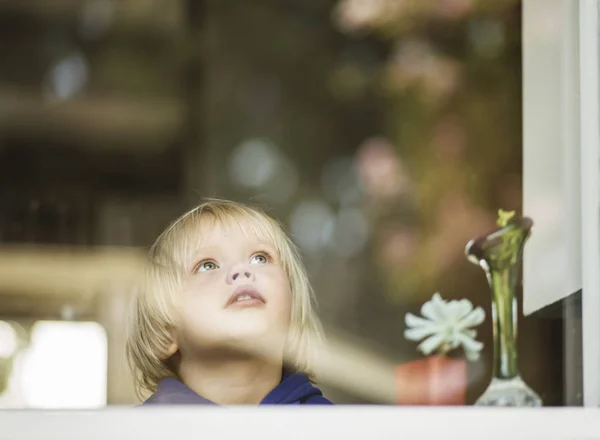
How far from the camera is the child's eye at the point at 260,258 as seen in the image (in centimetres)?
96

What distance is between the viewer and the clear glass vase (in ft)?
3.11

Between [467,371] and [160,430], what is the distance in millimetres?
409

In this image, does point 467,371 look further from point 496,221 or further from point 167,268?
point 167,268

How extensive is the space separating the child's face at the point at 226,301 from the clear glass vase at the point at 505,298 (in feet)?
0.84

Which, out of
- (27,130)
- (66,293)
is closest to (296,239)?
(66,293)

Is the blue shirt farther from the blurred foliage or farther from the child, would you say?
the blurred foliage

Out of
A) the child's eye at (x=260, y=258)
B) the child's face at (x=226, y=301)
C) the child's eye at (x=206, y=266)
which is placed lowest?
the child's face at (x=226, y=301)

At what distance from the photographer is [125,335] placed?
102 cm

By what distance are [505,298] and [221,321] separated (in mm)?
346

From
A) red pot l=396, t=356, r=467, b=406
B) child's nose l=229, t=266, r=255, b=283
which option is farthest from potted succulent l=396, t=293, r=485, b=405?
child's nose l=229, t=266, r=255, b=283

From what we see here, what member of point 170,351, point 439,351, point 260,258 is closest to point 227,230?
point 260,258

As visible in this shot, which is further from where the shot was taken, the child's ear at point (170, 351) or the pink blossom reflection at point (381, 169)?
the pink blossom reflection at point (381, 169)

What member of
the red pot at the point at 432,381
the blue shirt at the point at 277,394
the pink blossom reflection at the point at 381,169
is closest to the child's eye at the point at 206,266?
the blue shirt at the point at 277,394

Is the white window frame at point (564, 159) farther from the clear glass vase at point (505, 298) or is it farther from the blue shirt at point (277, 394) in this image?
the blue shirt at point (277, 394)
